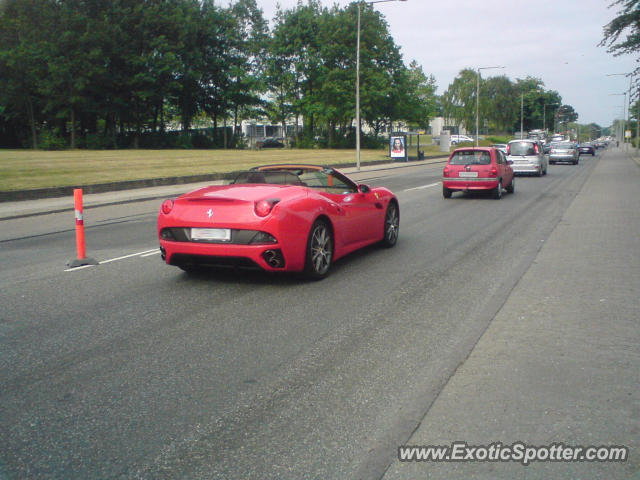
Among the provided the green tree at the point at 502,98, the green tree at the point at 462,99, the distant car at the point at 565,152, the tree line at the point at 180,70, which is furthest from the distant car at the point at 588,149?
the green tree at the point at 502,98

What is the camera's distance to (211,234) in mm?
6926

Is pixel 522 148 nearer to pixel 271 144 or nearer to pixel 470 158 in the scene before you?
pixel 470 158

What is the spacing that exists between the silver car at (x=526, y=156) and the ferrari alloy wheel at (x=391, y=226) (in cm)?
2028

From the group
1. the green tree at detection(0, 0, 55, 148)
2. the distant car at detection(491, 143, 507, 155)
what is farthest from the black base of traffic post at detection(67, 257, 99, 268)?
the green tree at detection(0, 0, 55, 148)

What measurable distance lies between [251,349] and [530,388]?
6.54 ft

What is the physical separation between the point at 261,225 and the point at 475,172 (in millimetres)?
12327

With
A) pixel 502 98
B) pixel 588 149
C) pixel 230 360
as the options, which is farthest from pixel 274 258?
pixel 502 98

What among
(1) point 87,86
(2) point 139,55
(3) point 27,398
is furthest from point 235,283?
(2) point 139,55

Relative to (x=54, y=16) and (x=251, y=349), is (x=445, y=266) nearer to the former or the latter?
(x=251, y=349)

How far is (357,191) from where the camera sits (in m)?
8.62

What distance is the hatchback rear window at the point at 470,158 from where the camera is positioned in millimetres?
18141

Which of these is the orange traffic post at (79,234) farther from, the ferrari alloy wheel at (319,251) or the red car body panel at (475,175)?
the red car body panel at (475,175)

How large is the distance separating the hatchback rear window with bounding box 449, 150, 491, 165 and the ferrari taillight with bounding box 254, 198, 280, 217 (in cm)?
1238

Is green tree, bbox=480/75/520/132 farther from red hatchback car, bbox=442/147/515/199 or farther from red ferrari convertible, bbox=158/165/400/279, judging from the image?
red ferrari convertible, bbox=158/165/400/279
